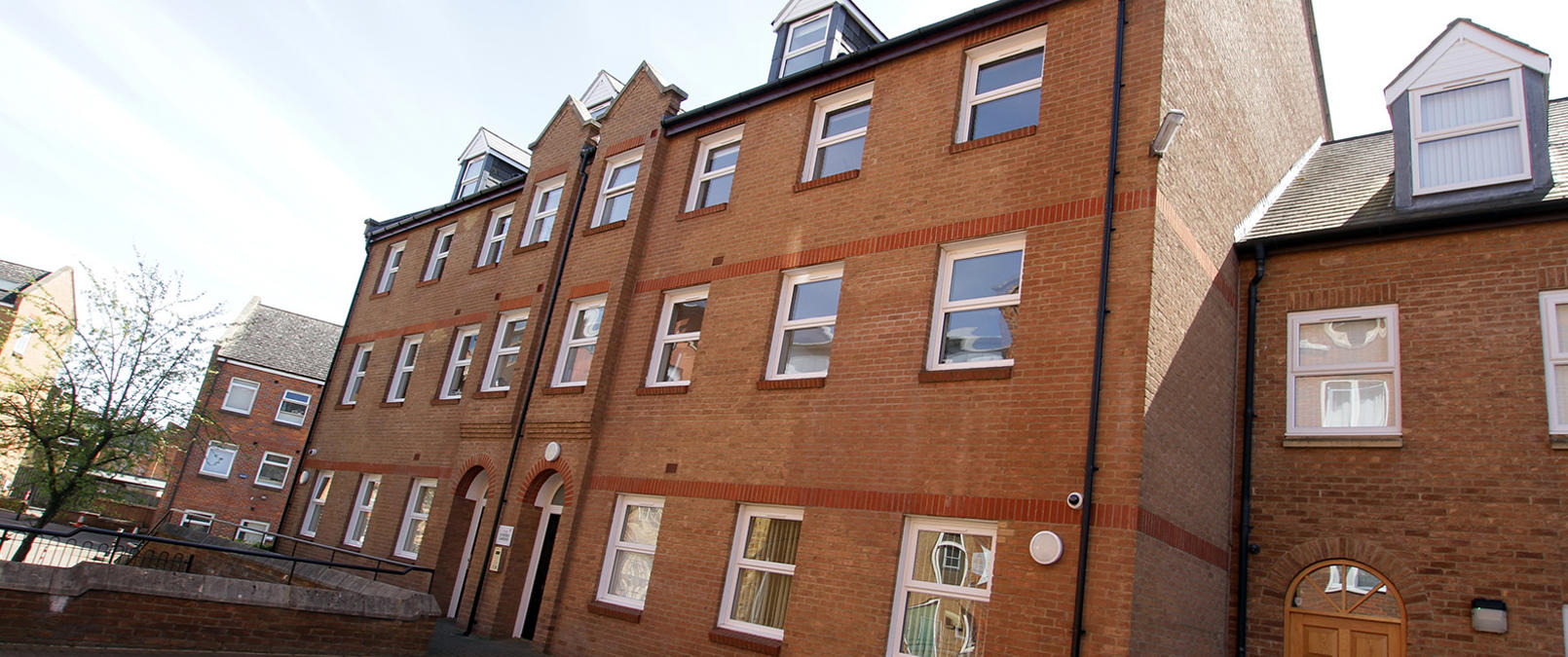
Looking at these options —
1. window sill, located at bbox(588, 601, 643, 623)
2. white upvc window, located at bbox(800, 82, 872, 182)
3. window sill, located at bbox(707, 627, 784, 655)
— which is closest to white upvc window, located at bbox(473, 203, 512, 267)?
white upvc window, located at bbox(800, 82, 872, 182)

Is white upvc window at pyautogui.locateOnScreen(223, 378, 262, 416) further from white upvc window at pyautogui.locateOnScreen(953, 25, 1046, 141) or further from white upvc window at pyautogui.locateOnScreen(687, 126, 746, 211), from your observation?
white upvc window at pyautogui.locateOnScreen(953, 25, 1046, 141)

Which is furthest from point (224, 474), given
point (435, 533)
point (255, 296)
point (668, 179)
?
point (668, 179)

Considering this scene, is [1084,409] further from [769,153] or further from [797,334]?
[769,153]

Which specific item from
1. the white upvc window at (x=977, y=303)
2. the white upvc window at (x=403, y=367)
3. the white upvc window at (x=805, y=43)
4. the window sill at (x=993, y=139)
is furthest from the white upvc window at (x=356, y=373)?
the window sill at (x=993, y=139)

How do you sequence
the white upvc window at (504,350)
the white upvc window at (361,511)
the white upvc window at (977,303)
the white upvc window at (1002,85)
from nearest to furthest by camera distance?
the white upvc window at (977,303)
the white upvc window at (1002,85)
the white upvc window at (504,350)
the white upvc window at (361,511)

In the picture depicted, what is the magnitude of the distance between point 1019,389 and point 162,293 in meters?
18.5

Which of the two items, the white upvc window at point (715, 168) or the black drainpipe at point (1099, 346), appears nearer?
the black drainpipe at point (1099, 346)

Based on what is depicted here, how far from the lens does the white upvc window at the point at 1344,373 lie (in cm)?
933

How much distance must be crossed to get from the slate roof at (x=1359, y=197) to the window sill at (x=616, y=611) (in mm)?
8729

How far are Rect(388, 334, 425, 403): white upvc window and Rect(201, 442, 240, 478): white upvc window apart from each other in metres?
20.6

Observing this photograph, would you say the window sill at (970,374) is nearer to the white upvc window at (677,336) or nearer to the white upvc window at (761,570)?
the white upvc window at (761,570)

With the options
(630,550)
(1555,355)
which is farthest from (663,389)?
(1555,355)

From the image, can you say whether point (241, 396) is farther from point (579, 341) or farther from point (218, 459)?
point (579, 341)

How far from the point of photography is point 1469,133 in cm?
1013
